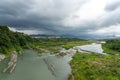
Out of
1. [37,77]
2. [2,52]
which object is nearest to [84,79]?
[37,77]

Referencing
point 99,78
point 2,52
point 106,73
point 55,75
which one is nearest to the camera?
point 99,78

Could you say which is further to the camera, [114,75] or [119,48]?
[119,48]

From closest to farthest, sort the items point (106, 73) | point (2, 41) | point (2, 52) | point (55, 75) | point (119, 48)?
point (106, 73) < point (55, 75) < point (2, 52) < point (2, 41) < point (119, 48)

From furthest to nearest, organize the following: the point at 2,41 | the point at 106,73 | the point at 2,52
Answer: the point at 2,41 → the point at 2,52 → the point at 106,73

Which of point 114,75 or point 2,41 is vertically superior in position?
point 2,41

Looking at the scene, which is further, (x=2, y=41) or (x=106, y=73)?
(x=2, y=41)

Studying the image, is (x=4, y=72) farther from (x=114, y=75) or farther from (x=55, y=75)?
(x=114, y=75)

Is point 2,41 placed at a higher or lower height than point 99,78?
higher

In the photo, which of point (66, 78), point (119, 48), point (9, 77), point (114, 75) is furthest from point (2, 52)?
point (119, 48)

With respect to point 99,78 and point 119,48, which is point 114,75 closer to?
point 99,78
